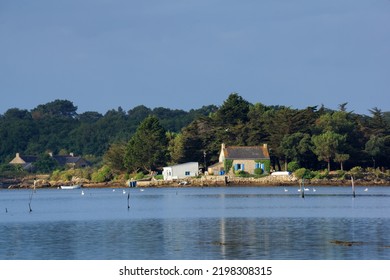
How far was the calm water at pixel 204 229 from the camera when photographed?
40.2m

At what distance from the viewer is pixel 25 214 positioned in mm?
70812

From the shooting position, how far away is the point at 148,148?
115 meters

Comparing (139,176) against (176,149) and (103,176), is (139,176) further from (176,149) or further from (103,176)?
(103,176)

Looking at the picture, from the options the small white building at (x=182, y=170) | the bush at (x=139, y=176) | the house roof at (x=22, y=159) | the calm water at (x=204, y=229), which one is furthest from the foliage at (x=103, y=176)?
the calm water at (x=204, y=229)

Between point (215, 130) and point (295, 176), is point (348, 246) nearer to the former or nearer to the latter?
point (295, 176)

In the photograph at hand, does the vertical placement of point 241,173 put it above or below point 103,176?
below

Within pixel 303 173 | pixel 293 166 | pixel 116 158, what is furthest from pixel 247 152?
pixel 116 158

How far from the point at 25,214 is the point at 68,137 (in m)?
124

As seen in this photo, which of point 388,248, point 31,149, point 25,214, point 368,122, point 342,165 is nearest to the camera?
point 388,248

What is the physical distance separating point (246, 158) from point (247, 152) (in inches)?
32.1

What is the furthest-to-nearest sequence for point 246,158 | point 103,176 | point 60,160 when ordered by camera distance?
Answer: point 60,160 → point 103,176 → point 246,158

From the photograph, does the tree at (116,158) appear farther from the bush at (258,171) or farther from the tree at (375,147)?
the tree at (375,147)

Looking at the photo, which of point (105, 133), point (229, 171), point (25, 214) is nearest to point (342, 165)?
point (229, 171)
